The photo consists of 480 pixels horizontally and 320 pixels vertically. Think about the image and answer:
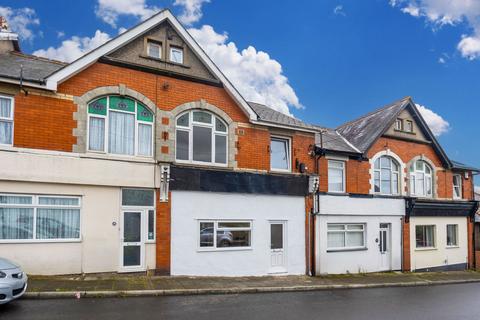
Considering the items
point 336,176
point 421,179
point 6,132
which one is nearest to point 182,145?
point 6,132

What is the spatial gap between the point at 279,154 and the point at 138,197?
6.05 meters

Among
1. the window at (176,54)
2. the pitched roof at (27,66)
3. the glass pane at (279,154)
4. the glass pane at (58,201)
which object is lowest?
the glass pane at (58,201)

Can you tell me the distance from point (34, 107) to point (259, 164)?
7862mm

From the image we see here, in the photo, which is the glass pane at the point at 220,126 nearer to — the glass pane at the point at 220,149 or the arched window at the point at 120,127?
the glass pane at the point at 220,149

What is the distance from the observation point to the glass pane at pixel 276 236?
1605cm

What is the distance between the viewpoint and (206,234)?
14539mm

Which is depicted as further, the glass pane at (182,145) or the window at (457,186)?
the window at (457,186)

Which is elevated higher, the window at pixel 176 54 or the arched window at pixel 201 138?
the window at pixel 176 54

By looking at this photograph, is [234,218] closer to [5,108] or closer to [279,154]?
[279,154]

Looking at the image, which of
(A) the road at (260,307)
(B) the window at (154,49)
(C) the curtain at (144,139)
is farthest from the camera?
(B) the window at (154,49)

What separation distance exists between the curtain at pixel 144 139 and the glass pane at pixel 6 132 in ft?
12.3

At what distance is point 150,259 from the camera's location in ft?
43.8

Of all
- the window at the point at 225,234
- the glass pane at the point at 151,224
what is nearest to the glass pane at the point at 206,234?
the window at the point at 225,234

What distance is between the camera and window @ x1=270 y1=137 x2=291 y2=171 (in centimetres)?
1655
